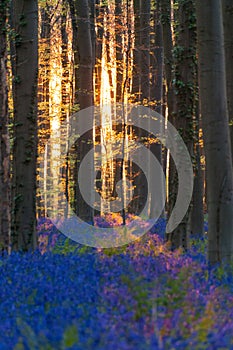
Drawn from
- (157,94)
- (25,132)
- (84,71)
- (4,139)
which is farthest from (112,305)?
(157,94)

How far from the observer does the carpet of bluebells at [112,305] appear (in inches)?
156

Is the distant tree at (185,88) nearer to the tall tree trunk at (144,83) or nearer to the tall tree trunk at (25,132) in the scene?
the tall tree trunk at (25,132)

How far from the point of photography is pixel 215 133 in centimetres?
895

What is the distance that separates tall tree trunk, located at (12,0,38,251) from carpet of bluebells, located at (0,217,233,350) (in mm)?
1767

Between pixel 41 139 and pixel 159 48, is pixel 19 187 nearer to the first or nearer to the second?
pixel 159 48

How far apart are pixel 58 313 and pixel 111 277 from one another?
188cm

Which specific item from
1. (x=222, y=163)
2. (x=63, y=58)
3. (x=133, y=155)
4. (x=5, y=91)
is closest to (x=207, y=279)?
(x=222, y=163)

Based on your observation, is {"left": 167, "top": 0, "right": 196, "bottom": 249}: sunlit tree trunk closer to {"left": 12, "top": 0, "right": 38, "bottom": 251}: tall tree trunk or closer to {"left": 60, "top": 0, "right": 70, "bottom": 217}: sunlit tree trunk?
{"left": 12, "top": 0, "right": 38, "bottom": 251}: tall tree trunk

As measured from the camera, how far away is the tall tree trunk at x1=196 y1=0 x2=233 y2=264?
29.1 feet

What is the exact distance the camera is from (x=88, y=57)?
17969 millimetres

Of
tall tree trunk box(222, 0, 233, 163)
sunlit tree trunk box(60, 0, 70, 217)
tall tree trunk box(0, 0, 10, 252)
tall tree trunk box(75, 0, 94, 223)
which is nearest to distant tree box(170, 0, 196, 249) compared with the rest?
tall tree trunk box(222, 0, 233, 163)

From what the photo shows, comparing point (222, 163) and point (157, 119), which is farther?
point (157, 119)

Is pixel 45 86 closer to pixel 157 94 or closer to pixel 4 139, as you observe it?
pixel 157 94

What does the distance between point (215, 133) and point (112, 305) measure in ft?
14.6
